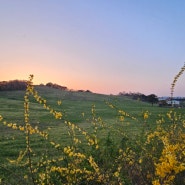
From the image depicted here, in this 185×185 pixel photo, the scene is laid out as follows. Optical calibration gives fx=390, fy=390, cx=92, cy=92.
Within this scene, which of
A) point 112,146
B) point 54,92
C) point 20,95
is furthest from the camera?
point 54,92

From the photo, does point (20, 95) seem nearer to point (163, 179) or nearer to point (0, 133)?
point (0, 133)

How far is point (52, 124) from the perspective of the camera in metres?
23.7

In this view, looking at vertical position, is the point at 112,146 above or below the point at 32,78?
below

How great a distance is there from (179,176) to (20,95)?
52728 mm

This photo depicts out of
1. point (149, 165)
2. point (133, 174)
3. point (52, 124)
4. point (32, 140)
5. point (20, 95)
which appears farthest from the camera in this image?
point (20, 95)

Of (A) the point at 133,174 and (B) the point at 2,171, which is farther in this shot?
(B) the point at 2,171

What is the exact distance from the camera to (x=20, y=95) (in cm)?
5841

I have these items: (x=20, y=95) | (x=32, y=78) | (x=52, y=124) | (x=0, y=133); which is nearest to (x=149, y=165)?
(x=32, y=78)

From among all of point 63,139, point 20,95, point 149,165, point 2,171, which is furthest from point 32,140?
point 20,95

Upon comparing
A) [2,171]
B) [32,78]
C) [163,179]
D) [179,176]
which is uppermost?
[32,78]

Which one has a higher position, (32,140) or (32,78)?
(32,78)

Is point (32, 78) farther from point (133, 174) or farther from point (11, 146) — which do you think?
point (11, 146)

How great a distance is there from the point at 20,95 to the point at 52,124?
35696 mm

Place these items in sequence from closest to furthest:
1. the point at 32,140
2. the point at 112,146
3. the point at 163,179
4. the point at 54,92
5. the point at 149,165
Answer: the point at 163,179 < the point at 149,165 < the point at 112,146 < the point at 32,140 < the point at 54,92
